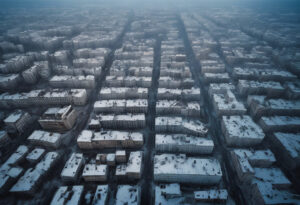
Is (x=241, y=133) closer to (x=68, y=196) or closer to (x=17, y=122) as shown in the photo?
(x=68, y=196)

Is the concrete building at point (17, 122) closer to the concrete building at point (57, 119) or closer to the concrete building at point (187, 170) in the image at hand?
the concrete building at point (57, 119)

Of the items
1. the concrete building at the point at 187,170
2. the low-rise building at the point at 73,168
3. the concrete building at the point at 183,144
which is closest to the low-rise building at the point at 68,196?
the low-rise building at the point at 73,168

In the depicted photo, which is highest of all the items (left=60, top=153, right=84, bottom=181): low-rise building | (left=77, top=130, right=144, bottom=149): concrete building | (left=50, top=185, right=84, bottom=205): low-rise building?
(left=77, top=130, right=144, bottom=149): concrete building

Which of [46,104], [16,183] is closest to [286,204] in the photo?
[16,183]

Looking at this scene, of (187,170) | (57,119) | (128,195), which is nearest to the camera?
(128,195)

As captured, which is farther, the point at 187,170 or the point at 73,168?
the point at 73,168

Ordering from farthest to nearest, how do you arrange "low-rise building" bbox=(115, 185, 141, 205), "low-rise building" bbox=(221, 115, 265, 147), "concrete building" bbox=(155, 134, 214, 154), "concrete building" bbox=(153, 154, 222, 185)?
"low-rise building" bbox=(221, 115, 265, 147) → "concrete building" bbox=(155, 134, 214, 154) → "concrete building" bbox=(153, 154, 222, 185) → "low-rise building" bbox=(115, 185, 141, 205)

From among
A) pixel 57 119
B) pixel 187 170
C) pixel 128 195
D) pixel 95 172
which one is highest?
pixel 57 119

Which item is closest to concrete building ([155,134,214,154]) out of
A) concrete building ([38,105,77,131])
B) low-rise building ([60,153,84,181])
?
low-rise building ([60,153,84,181])

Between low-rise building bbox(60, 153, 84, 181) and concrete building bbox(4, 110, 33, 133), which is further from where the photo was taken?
concrete building bbox(4, 110, 33, 133)

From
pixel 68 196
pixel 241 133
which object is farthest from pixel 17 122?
pixel 241 133

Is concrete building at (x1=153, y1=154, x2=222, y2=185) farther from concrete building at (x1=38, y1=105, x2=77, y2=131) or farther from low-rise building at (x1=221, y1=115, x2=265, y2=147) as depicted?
concrete building at (x1=38, y1=105, x2=77, y2=131)
